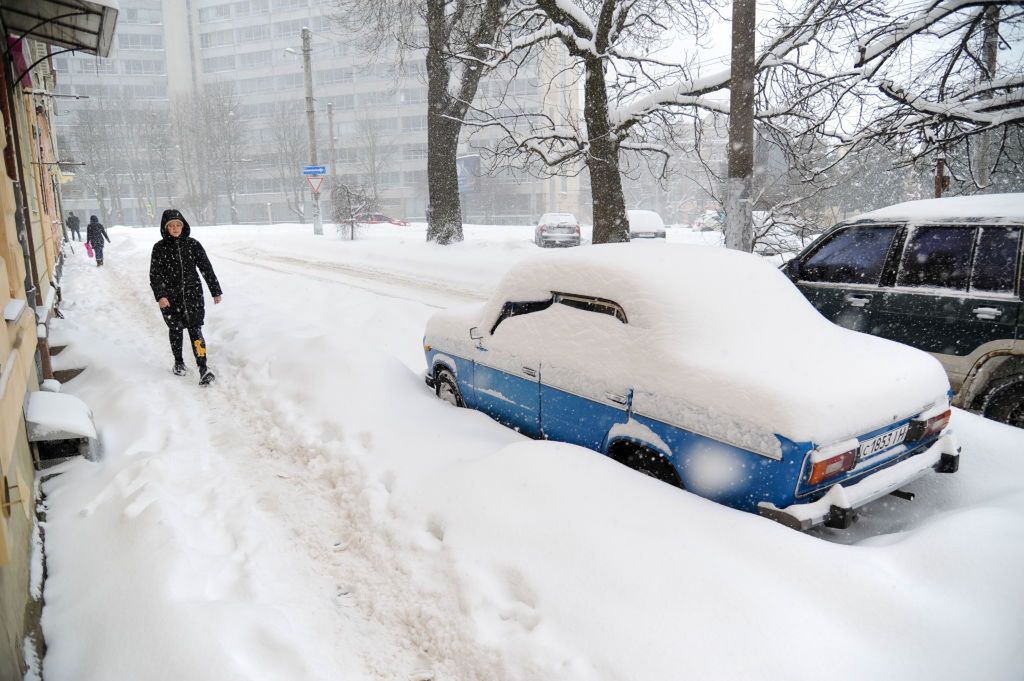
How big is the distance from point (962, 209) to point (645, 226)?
710 inches

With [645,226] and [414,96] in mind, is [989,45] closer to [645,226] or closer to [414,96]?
[645,226]

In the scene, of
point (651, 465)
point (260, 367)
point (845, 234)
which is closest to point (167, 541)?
point (651, 465)

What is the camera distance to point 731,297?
3936 millimetres

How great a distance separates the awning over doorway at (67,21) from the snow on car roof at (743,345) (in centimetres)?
536

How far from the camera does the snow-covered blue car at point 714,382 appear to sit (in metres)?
3.10

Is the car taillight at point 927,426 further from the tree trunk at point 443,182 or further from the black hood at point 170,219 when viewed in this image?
the tree trunk at point 443,182

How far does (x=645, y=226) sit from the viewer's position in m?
22.9

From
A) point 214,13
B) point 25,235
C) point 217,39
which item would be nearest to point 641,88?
point 25,235

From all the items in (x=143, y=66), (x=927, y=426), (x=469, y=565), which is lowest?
(x=469, y=565)

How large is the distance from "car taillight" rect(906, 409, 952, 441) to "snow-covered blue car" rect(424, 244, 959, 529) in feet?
0.04

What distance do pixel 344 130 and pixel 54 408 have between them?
76186 millimetres

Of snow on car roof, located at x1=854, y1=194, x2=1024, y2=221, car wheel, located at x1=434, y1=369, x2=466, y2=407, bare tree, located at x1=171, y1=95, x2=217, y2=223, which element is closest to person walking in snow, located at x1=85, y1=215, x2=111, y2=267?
car wheel, located at x1=434, y1=369, x2=466, y2=407

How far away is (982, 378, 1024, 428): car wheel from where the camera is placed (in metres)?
4.81

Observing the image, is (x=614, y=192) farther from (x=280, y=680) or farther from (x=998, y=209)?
(x=280, y=680)
